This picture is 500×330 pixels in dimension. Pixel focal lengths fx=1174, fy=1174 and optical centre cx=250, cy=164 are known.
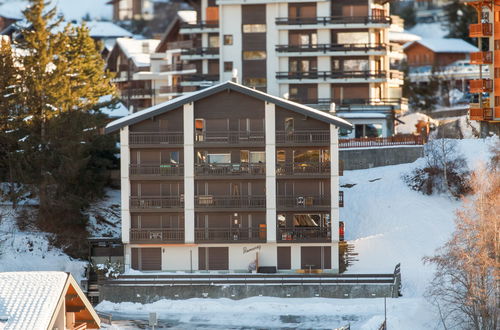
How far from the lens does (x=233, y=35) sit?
93375 millimetres

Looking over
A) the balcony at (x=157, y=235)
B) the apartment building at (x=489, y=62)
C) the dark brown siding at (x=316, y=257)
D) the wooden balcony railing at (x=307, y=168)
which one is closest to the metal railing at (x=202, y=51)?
the apartment building at (x=489, y=62)

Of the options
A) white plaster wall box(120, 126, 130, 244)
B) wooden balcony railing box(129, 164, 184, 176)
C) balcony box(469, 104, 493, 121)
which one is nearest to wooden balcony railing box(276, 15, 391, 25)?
balcony box(469, 104, 493, 121)

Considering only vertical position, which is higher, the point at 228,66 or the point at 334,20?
the point at 334,20

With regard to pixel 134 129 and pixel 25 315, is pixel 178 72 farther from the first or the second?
pixel 25 315

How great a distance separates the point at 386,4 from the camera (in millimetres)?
96875

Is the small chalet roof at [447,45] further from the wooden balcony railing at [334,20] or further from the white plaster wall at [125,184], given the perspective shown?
the white plaster wall at [125,184]

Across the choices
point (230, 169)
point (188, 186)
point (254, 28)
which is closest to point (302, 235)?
point (230, 169)

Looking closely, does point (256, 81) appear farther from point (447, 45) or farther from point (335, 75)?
point (447, 45)

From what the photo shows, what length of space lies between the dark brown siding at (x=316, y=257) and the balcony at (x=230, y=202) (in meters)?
3.62

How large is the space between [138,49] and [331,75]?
30.7 m

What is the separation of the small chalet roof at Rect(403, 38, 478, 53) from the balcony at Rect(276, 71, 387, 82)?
131 feet

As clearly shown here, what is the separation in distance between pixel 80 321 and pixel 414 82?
8867 cm

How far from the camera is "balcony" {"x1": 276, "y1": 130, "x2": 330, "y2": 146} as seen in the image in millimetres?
67562

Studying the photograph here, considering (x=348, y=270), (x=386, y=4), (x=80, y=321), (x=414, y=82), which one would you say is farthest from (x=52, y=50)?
(x=414, y=82)
